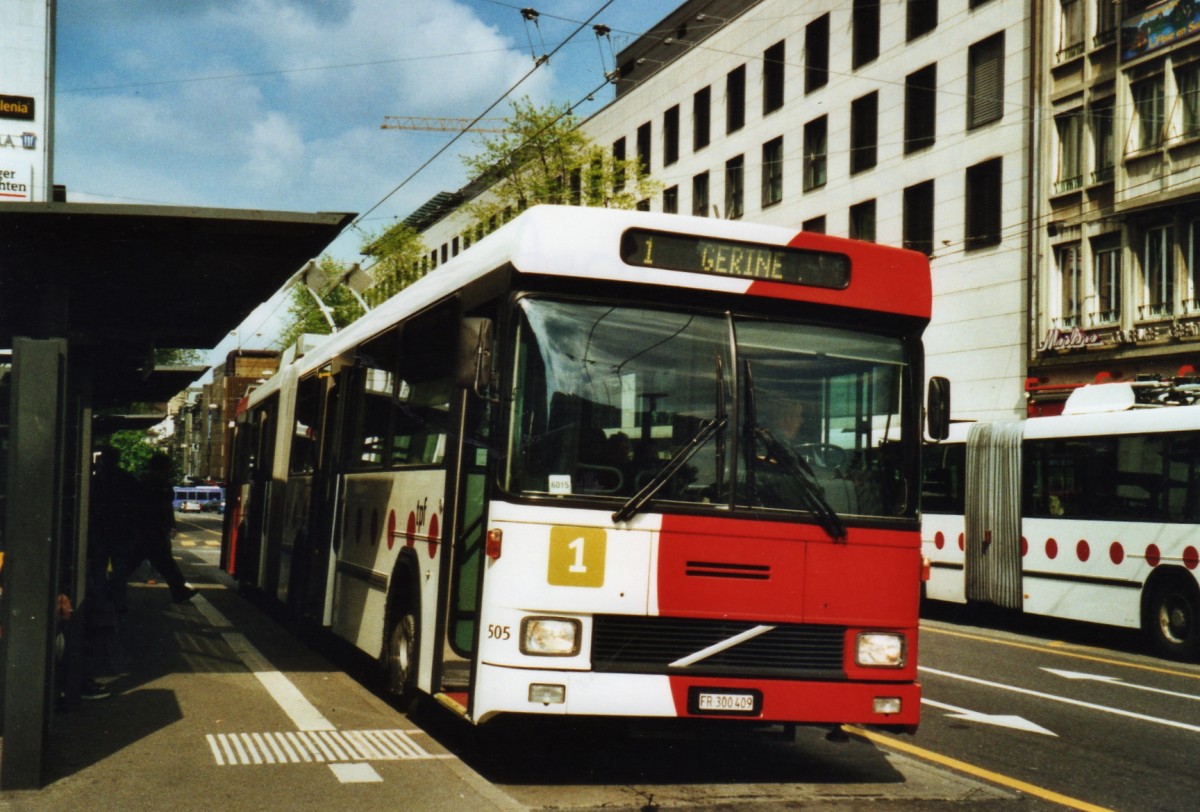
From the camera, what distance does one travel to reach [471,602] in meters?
8.16

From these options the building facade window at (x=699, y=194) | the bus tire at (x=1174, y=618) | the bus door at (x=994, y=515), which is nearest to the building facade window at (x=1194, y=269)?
the bus door at (x=994, y=515)

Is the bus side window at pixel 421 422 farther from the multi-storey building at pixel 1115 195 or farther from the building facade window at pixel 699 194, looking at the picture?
the building facade window at pixel 699 194

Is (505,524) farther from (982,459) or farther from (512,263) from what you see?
(982,459)

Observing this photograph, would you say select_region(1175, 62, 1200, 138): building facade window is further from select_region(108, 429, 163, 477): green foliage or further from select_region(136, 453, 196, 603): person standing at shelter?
select_region(108, 429, 163, 477): green foliage

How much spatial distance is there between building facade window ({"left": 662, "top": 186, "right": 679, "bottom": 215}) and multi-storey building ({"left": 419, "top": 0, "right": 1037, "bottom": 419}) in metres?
0.09

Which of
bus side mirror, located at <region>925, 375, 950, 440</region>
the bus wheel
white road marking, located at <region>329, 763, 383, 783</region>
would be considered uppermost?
bus side mirror, located at <region>925, 375, 950, 440</region>

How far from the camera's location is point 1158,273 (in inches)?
1142

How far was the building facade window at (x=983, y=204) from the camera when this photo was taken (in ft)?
108

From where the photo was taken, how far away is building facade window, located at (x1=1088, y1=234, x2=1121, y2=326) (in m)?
30.0

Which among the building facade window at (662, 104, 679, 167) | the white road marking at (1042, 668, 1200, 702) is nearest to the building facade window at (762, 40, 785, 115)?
the building facade window at (662, 104, 679, 167)

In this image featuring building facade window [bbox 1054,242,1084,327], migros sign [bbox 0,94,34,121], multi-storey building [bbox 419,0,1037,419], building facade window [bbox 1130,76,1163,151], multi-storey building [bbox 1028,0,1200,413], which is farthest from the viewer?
multi-storey building [bbox 419,0,1037,419]

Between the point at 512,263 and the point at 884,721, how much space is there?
3068 mm

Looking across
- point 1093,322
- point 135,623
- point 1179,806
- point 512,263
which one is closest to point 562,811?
point 512,263

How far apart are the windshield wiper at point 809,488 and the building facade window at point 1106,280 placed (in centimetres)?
2431
